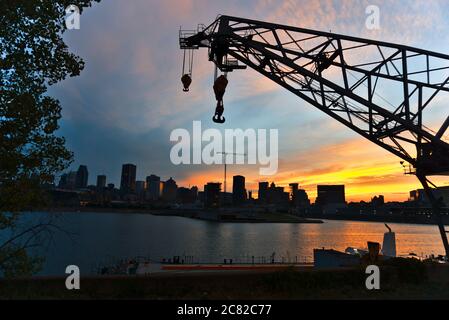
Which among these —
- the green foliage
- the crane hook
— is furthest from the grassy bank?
the crane hook

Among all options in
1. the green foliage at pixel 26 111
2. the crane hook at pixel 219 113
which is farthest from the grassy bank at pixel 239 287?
the crane hook at pixel 219 113

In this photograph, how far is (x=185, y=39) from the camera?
71.2 ft

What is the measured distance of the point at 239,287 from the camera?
1389 centimetres

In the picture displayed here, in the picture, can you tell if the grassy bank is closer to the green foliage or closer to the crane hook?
the green foliage

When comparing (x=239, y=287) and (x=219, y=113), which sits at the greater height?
(x=219, y=113)

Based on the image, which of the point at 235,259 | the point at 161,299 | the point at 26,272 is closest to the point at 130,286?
the point at 161,299

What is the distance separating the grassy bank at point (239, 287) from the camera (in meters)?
12.2

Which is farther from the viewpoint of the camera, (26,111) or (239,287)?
(239,287)

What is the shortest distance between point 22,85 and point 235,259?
214 ft

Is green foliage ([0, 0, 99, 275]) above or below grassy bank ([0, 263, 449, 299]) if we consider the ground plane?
above

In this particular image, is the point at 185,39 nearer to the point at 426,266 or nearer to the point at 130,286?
the point at 130,286

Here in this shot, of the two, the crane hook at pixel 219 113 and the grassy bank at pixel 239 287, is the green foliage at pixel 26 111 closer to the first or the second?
the grassy bank at pixel 239 287

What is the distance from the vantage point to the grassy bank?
12.2m
